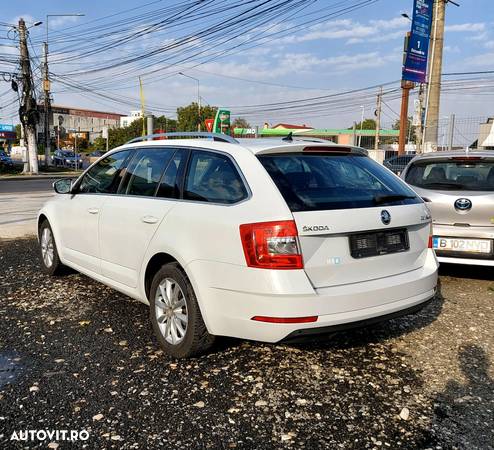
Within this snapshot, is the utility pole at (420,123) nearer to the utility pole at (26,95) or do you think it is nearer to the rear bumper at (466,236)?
the rear bumper at (466,236)

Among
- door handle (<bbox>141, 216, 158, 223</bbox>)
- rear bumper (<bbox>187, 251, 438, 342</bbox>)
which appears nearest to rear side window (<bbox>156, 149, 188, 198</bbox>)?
door handle (<bbox>141, 216, 158, 223</bbox>)

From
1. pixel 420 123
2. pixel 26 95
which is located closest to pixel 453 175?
pixel 420 123

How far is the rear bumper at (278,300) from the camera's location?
10.0 feet

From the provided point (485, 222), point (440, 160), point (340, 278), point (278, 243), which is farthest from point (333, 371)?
point (440, 160)

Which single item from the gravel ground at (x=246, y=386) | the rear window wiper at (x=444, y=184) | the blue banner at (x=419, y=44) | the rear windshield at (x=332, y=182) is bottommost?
the gravel ground at (x=246, y=386)

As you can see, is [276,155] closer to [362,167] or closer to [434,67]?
[362,167]

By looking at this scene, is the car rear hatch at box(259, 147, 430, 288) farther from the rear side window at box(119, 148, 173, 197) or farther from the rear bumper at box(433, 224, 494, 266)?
the rear bumper at box(433, 224, 494, 266)

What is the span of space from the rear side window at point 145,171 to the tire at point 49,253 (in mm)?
1770

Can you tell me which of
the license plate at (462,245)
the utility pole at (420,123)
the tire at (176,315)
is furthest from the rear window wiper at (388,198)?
the utility pole at (420,123)

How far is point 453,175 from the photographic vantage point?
5.81 meters

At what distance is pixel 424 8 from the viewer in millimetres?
17000

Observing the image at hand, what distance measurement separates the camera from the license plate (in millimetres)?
5359

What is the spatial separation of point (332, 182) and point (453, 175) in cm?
288

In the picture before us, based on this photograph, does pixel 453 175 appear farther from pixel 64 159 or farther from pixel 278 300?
pixel 64 159
